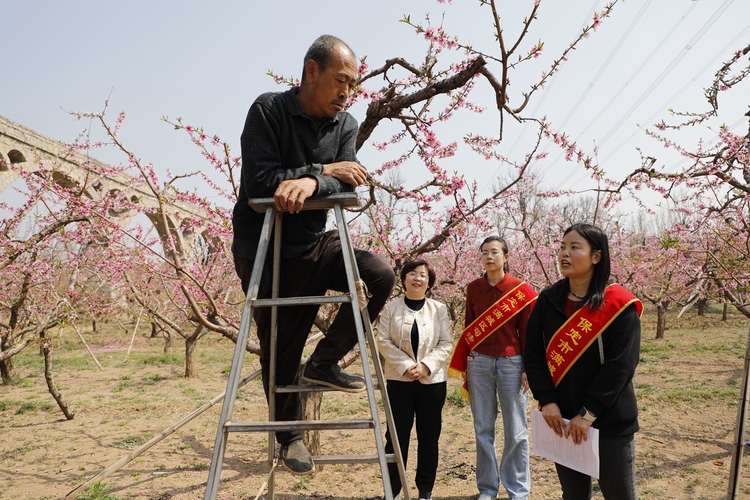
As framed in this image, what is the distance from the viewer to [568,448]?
8.58 ft

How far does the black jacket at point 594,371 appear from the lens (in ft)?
8.27

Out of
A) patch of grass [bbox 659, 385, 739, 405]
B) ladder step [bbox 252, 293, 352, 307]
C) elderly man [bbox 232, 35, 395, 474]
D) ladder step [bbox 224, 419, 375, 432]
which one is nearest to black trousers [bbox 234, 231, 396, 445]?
elderly man [bbox 232, 35, 395, 474]

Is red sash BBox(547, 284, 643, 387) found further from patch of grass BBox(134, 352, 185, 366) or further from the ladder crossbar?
patch of grass BBox(134, 352, 185, 366)

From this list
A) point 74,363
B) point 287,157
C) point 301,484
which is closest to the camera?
point 287,157

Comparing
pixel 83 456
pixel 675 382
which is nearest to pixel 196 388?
pixel 83 456

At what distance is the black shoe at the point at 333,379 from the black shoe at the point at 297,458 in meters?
0.30

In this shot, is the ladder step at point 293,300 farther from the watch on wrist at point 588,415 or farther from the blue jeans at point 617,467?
the blue jeans at point 617,467

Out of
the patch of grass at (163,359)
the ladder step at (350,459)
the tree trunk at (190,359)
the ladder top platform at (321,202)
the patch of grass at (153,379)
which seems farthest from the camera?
the patch of grass at (163,359)

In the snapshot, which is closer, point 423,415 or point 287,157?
point 287,157

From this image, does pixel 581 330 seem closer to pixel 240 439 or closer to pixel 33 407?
pixel 240 439

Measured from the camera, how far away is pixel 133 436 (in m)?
6.89

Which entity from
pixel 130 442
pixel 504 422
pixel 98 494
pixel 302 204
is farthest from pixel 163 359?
pixel 302 204

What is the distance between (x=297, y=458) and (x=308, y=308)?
0.67m

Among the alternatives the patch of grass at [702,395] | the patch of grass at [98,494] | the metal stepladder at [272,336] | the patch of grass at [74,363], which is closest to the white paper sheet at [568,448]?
the metal stepladder at [272,336]
